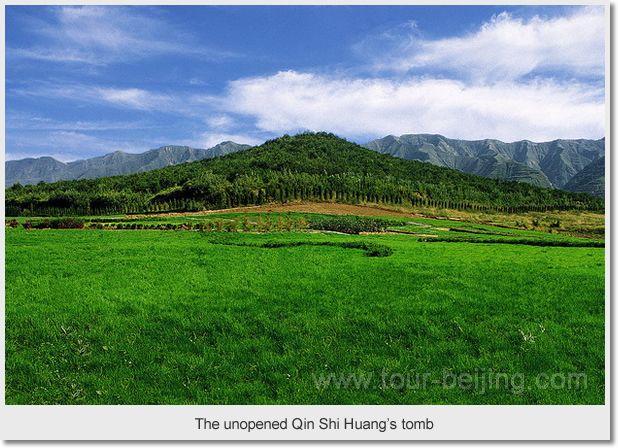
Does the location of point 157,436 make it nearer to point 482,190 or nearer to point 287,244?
point 287,244

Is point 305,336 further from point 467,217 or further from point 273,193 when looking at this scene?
point 273,193

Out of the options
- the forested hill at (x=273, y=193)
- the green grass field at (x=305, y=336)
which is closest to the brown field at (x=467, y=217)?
the forested hill at (x=273, y=193)

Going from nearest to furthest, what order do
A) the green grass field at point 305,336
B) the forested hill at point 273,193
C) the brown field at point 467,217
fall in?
the green grass field at point 305,336 < the brown field at point 467,217 < the forested hill at point 273,193

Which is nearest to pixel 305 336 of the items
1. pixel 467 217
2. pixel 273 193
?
pixel 467 217

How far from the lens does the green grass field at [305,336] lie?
621cm

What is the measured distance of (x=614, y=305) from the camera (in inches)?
300

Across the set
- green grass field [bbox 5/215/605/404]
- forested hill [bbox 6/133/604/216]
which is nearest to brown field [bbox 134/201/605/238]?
forested hill [bbox 6/133/604/216]

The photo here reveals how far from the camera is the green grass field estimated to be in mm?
6215

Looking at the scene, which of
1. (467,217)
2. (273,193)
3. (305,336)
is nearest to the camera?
(305,336)

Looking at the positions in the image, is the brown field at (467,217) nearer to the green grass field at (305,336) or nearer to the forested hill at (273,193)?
the forested hill at (273,193)

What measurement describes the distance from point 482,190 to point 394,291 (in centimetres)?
17309

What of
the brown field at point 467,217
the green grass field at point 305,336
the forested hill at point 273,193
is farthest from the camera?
the forested hill at point 273,193

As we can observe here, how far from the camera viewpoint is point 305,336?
8164 millimetres

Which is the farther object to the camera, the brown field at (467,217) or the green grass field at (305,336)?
the brown field at (467,217)
